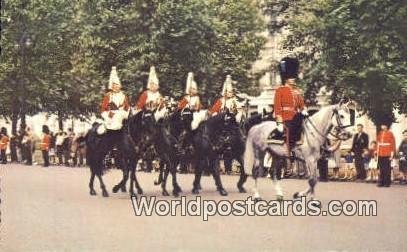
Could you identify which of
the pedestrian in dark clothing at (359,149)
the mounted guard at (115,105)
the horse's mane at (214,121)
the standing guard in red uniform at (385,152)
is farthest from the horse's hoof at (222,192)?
the pedestrian in dark clothing at (359,149)

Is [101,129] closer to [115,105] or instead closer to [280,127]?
[115,105]

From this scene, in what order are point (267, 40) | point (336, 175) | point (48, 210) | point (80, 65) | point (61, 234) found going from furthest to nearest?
1. point (267, 40)
2. point (336, 175)
3. point (80, 65)
4. point (48, 210)
5. point (61, 234)

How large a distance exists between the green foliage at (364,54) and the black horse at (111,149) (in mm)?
5715

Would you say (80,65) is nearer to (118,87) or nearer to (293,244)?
(118,87)

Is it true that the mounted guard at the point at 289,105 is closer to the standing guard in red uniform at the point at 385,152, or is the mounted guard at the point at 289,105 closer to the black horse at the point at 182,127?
the black horse at the point at 182,127

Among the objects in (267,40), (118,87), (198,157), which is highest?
(267,40)

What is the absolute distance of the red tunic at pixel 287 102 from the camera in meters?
17.8

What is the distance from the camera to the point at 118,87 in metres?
20.3

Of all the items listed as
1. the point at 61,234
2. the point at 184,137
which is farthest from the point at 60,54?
the point at 61,234

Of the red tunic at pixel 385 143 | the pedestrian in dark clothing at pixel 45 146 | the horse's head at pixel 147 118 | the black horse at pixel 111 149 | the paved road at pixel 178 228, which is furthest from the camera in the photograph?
the pedestrian in dark clothing at pixel 45 146

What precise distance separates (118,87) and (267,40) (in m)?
28.6

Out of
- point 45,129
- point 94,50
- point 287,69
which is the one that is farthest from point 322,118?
point 45,129

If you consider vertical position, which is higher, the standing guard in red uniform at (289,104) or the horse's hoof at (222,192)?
the standing guard in red uniform at (289,104)

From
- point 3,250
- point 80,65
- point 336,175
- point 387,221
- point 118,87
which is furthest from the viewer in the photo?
point 336,175
